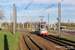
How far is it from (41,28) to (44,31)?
3.29ft

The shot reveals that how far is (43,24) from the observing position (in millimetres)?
28359

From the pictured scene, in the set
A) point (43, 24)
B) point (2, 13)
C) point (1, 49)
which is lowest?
point (1, 49)

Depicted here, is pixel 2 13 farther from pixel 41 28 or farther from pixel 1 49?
pixel 1 49

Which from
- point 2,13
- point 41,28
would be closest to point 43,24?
point 41,28

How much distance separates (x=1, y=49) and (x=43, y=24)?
19215mm

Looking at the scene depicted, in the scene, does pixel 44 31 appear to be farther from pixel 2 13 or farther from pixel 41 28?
pixel 2 13

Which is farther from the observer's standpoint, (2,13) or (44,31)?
(2,13)

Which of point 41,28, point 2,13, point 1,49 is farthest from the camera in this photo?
point 2,13

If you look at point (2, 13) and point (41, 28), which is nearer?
point (41, 28)

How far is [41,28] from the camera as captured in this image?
28312 millimetres

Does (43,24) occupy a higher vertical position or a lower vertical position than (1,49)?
higher

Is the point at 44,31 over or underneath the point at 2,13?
underneath

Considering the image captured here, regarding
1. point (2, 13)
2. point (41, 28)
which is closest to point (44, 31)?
A: point (41, 28)

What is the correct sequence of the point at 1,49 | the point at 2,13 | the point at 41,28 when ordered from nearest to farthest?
the point at 1,49
the point at 41,28
the point at 2,13
